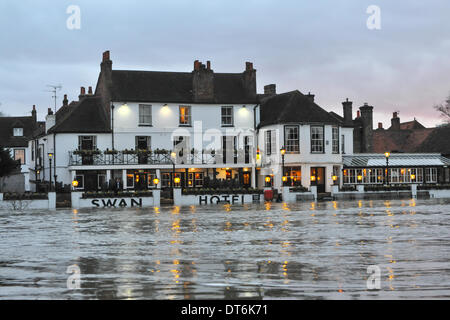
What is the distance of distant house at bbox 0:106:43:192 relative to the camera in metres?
66.8

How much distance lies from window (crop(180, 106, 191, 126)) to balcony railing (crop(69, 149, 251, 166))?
2.49 meters

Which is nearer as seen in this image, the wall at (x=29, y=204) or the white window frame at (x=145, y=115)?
the wall at (x=29, y=204)

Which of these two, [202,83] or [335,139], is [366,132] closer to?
[335,139]

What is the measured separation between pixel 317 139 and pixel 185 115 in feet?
35.2

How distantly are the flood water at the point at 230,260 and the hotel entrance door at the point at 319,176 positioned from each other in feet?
92.0

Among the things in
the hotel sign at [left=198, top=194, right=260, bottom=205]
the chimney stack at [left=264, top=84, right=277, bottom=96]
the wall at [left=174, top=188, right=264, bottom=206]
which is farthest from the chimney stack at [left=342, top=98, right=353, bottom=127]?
the hotel sign at [left=198, top=194, right=260, bottom=205]

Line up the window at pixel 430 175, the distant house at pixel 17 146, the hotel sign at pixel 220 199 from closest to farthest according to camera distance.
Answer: the hotel sign at pixel 220 199, the window at pixel 430 175, the distant house at pixel 17 146

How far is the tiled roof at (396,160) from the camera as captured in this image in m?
54.1

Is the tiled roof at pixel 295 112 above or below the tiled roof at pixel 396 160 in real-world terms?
above

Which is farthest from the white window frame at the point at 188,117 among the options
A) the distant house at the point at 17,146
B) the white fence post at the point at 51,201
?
the distant house at the point at 17,146

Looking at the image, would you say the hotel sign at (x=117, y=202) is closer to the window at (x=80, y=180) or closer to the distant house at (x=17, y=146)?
the window at (x=80, y=180)

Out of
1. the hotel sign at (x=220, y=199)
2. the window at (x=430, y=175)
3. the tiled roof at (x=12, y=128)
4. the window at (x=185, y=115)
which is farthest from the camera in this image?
the tiled roof at (x=12, y=128)
